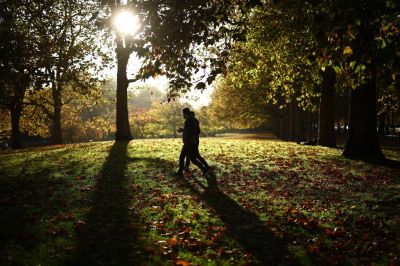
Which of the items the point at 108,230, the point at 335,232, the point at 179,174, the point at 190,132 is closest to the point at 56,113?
the point at 179,174

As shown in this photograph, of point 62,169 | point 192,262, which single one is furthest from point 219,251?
point 62,169

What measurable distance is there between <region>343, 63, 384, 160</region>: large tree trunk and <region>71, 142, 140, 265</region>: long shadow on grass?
33.6 feet

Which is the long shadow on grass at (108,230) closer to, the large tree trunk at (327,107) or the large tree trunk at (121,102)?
the large tree trunk at (121,102)

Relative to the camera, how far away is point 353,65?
23.9 ft

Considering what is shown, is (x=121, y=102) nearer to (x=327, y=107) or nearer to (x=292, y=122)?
(x=327, y=107)

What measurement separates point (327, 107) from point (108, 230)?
1871 centimetres

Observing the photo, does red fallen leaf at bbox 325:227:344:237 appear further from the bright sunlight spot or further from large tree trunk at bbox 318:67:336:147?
large tree trunk at bbox 318:67:336:147

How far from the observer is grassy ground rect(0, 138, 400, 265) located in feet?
22.8

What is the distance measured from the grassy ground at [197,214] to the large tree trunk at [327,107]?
856 centimetres

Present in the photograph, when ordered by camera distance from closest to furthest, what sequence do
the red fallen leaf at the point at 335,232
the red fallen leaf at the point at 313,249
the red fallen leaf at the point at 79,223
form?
the red fallen leaf at the point at 313,249 < the red fallen leaf at the point at 335,232 < the red fallen leaf at the point at 79,223

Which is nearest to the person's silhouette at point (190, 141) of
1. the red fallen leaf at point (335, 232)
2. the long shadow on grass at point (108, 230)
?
the long shadow on grass at point (108, 230)

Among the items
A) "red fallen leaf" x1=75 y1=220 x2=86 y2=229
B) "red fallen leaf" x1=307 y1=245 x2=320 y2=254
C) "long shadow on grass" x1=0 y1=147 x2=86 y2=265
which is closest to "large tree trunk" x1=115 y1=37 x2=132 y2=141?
"long shadow on grass" x1=0 y1=147 x2=86 y2=265

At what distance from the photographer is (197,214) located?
9414 millimetres

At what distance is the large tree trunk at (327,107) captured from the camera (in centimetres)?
2405
